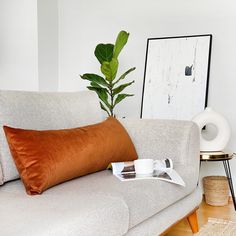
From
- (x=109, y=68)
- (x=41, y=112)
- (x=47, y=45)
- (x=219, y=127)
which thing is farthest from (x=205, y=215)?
(x=47, y=45)

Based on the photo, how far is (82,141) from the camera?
1.84 m

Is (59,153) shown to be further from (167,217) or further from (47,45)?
(47,45)

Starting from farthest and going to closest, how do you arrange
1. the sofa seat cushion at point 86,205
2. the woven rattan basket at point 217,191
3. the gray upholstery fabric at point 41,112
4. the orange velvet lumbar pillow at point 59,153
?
the woven rattan basket at point 217,191 → the gray upholstery fabric at point 41,112 → the orange velvet lumbar pillow at point 59,153 → the sofa seat cushion at point 86,205

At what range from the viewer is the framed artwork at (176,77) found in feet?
10.3

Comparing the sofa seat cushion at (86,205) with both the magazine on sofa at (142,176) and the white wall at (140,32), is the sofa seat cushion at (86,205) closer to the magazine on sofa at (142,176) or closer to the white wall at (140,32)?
the magazine on sofa at (142,176)

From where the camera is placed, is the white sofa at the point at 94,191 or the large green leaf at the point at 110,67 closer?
the white sofa at the point at 94,191

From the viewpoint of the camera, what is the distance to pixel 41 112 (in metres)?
1.99

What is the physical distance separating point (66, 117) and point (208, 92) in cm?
146

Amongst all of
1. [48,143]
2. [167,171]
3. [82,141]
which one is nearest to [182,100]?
[167,171]

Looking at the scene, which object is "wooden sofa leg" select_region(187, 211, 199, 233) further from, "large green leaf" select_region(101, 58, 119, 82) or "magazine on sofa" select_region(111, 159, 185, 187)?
"large green leaf" select_region(101, 58, 119, 82)

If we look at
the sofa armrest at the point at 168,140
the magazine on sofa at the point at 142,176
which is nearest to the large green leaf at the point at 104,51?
the sofa armrest at the point at 168,140

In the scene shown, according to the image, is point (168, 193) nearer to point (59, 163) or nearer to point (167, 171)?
point (167, 171)

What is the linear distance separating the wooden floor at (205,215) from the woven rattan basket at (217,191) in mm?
49

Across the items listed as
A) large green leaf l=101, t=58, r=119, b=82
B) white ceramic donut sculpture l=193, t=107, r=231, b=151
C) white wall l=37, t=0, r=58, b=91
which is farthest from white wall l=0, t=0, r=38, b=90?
white ceramic donut sculpture l=193, t=107, r=231, b=151
